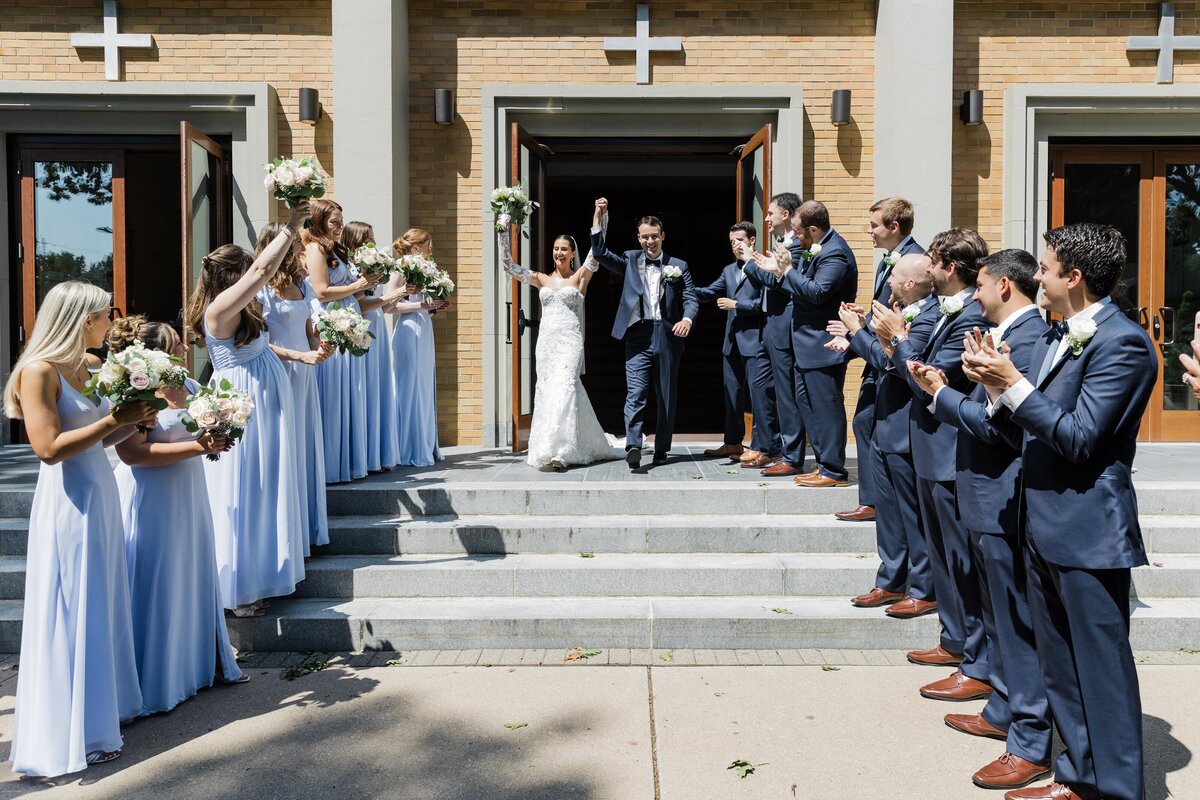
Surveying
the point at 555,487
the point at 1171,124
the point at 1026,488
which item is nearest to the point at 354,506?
the point at 555,487

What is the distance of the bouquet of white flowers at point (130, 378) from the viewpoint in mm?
3867

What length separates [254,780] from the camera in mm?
4000

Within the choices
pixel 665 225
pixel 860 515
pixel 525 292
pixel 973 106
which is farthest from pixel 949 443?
pixel 665 225

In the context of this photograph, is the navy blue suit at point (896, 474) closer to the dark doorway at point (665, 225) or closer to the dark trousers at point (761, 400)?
the dark trousers at point (761, 400)

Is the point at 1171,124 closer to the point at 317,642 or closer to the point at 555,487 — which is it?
the point at 555,487

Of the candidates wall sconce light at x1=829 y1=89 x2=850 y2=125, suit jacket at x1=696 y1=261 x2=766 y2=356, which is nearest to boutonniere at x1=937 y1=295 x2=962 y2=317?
suit jacket at x1=696 y1=261 x2=766 y2=356

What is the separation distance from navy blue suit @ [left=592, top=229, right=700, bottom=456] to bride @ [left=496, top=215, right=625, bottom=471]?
0.38 meters

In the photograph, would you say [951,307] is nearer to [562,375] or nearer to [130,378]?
[130,378]

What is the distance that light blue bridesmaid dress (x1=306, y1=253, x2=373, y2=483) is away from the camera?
7.57 meters

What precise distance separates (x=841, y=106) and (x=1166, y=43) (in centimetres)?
352

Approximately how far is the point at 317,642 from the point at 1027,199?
846 centimetres

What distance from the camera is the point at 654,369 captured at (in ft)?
28.7

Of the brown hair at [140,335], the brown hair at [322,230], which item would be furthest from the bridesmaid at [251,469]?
the brown hair at [322,230]

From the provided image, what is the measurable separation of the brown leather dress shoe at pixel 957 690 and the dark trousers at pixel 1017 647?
2.09 feet
